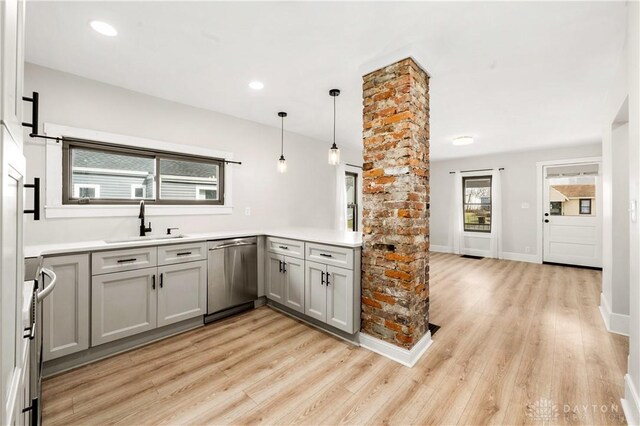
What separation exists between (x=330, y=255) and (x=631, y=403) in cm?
212

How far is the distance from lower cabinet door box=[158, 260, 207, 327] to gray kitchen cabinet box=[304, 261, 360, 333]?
108 cm

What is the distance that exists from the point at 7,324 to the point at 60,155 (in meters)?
2.66

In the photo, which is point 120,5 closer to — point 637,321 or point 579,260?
point 637,321

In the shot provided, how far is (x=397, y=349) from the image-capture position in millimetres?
2266

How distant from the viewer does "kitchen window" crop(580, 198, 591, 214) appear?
5.47 metres

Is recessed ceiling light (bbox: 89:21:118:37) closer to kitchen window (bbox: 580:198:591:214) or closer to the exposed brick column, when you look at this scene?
the exposed brick column

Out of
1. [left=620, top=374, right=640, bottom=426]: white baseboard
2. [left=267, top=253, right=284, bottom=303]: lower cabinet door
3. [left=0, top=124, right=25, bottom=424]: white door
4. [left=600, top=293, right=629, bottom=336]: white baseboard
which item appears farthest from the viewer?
[left=267, top=253, right=284, bottom=303]: lower cabinet door

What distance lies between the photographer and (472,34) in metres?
2.07

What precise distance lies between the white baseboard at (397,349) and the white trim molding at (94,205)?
2.43 m

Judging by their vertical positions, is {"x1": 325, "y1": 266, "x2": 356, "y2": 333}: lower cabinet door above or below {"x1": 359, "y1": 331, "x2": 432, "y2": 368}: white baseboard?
above

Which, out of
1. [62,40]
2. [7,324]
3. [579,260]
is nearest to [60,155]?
[62,40]

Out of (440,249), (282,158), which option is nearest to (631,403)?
(282,158)

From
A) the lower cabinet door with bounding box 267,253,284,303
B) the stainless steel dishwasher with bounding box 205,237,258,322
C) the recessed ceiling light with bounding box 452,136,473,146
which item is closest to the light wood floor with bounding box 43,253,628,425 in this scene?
the stainless steel dishwasher with bounding box 205,237,258,322

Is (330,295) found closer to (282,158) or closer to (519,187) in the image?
(282,158)
